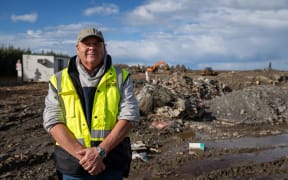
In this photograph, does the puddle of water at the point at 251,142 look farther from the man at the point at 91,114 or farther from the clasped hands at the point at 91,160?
the clasped hands at the point at 91,160

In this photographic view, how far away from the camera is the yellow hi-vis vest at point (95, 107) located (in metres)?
2.65

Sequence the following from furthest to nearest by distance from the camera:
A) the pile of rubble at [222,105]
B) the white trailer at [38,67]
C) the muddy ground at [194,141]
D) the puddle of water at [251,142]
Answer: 1. the white trailer at [38,67]
2. the pile of rubble at [222,105]
3. the puddle of water at [251,142]
4. the muddy ground at [194,141]

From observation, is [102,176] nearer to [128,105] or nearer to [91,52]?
[128,105]

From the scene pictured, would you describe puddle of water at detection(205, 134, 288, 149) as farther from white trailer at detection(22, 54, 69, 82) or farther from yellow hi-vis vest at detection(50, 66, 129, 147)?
→ white trailer at detection(22, 54, 69, 82)

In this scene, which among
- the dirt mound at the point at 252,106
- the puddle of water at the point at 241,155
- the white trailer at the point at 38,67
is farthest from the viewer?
the white trailer at the point at 38,67

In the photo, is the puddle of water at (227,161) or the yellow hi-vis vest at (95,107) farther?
the puddle of water at (227,161)

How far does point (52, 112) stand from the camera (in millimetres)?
2713

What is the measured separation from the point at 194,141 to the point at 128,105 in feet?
22.5

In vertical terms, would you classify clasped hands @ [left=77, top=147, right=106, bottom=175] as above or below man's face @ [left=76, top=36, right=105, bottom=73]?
below

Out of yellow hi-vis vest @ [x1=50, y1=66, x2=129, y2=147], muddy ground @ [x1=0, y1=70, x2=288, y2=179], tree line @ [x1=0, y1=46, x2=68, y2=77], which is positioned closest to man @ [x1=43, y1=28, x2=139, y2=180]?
yellow hi-vis vest @ [x1=50, y1=66, x2=129, y2=147]

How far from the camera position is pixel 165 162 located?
7344 millimetres

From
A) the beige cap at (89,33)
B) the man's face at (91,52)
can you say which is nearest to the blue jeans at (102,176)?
the man's face at (91,52)

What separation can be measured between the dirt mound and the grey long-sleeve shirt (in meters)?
10.2

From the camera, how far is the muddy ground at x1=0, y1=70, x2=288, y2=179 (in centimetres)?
668
